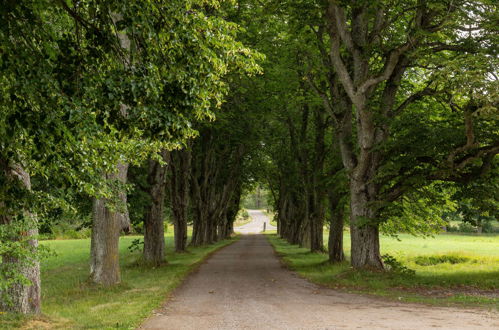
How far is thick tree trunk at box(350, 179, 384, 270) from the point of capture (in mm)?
17250

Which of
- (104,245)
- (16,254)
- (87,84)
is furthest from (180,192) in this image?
(87,84)

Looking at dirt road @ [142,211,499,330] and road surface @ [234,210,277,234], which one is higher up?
dirt road @ [142,211,499,330]

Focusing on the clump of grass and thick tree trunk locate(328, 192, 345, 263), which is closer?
thick tree trunk locate(328, 192, 345, 263)

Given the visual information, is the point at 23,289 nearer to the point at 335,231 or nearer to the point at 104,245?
the point at 104,245

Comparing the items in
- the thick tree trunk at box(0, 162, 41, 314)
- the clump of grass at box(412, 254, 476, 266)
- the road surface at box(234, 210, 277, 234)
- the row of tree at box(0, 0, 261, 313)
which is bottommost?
the road surface at box(234, 210, 277, 234)

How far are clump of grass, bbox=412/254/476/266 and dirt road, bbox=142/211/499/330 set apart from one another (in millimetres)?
13645

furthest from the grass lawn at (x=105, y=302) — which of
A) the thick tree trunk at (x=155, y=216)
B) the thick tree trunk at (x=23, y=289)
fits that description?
the thick tree trunk at (x=155, y=216)

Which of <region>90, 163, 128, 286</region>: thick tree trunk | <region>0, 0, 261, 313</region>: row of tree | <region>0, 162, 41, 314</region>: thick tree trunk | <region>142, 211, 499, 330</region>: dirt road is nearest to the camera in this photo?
<region>0, 0, 261, 313</region>: row of tree

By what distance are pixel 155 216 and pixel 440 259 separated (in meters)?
16.6

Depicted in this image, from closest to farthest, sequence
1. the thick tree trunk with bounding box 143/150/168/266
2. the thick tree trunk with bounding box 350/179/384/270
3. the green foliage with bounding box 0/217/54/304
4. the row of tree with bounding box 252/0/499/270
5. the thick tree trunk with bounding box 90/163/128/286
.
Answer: the green foliage with bounding box 0/217/54/304, the row of tree with bounding box 252/0/499/270, the thick tree trunk with bounding box 90/163/128/286, the thick tree trunk with bounding box 350/179/384/270, the thick tree trunk with bounding box 143/150/168/266

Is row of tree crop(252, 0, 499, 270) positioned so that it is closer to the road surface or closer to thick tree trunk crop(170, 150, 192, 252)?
thick tree trunk crop(170, 150, 192, 252)

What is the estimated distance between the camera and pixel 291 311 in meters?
10.9

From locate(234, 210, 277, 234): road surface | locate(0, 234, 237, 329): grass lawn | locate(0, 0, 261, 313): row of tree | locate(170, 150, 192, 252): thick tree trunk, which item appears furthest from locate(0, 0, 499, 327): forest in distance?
locate(234, 210, 277, 234): road surface

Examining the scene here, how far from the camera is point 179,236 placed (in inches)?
1204
